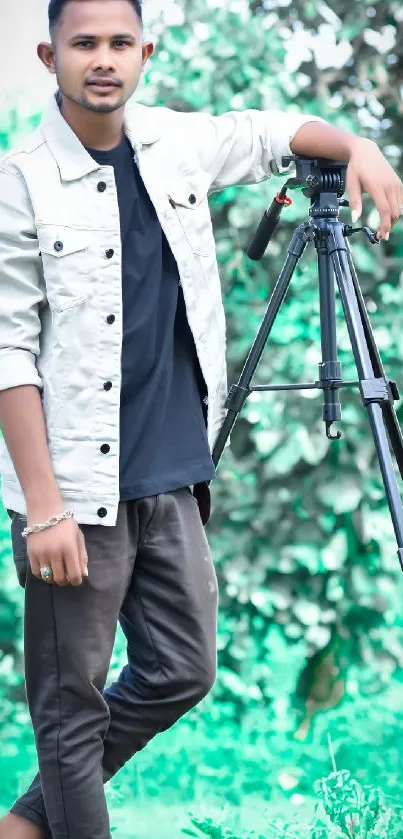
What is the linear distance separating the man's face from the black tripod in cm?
32

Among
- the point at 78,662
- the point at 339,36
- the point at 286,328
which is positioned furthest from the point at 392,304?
the point at 78,662

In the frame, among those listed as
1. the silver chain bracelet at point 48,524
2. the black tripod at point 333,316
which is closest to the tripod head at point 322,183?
the black tripod at point 333,316

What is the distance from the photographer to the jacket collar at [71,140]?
1.76 m

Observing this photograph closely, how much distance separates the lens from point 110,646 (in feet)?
5.94

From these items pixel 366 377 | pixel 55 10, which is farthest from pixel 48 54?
pixel 366 377

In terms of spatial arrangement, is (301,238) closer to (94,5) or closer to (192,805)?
(94,5)

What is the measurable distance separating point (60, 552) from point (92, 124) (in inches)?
25.4

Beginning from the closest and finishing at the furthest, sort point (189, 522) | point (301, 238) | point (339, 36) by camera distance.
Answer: point (189, 522), point (301, 238), point (339, 36)

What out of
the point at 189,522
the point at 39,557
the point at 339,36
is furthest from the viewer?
the point at 339,36

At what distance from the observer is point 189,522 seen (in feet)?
6.09

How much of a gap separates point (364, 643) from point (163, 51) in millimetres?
1457

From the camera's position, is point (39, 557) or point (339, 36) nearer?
point (39, 557)

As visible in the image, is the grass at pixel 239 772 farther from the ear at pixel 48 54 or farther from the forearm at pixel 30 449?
the ear at pixel 48 54

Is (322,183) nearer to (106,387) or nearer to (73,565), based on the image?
(106,387)
